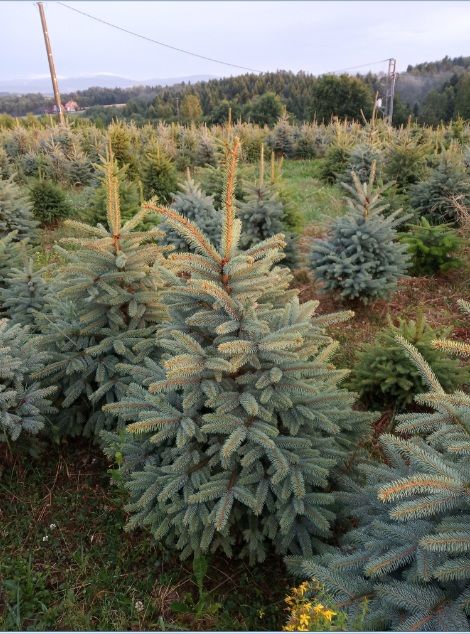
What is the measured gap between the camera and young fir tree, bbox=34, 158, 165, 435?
3.43 metres

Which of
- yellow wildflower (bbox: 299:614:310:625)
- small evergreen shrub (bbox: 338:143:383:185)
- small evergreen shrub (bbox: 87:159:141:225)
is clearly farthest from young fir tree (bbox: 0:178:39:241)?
yellow wildflower (bbox: 299:614:310:625)

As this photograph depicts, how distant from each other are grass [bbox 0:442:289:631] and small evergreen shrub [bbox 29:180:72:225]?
7378 millimetres

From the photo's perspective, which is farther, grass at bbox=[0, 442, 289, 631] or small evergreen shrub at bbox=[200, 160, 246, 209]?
small evergreen shrub at bbox=[200, 160, 246, 209]

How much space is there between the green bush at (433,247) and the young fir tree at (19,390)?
5057mm

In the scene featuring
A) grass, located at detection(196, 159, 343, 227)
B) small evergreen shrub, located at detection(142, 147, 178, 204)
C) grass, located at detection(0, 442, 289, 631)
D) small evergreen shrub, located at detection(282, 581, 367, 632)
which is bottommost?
grass, located at detection(0, 442, 289, 631)

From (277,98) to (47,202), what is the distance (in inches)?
1562

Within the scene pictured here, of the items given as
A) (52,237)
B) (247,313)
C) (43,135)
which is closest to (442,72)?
(43,135)

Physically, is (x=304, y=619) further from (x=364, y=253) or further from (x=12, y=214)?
(x=12, y=214)

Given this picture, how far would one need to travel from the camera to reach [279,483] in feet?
8.45

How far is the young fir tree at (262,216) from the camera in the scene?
655 cm

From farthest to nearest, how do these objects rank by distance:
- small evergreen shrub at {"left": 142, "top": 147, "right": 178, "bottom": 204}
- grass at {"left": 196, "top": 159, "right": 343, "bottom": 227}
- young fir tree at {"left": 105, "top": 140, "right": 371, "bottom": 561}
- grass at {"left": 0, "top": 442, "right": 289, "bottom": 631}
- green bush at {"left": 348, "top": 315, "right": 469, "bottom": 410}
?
small evergreen shrub at {"left": 142, "top": 147, "right": 178, "bottom": 204}
grass at {"left": 196, "top": 159, "right": 343, "bottom": 227}
green bush at {"left": 348, "top": 315, "right": 469, "bottom": 410}
grass at {"left": 0, "top": 442, "right": 289, "bottom": 631}
young fir tree at {"left": 105, "top": 140, "right": 371, "bottom": 561}

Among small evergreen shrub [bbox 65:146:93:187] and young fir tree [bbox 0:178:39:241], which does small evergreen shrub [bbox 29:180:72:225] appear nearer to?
young fir tree [bbox 0:178:39:241]

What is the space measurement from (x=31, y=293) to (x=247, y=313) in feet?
8.92

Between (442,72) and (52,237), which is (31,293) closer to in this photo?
(52,237)
